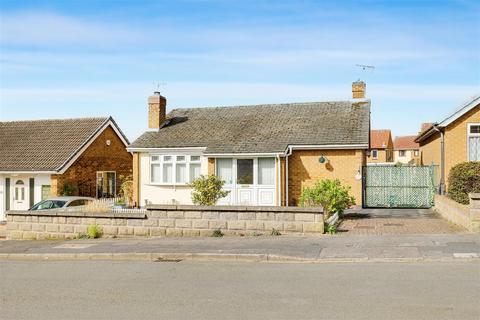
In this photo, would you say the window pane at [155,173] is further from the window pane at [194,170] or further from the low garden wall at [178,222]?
the low garden wall at [178,222]

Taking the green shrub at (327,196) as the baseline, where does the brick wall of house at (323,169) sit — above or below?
above

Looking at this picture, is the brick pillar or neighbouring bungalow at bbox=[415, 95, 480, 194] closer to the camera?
the brick pillar

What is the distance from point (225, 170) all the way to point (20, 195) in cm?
1235

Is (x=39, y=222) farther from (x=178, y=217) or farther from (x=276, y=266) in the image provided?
(x=276, y=266)

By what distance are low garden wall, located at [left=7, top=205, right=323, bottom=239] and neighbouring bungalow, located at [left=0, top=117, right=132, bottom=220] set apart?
1163 centimetres

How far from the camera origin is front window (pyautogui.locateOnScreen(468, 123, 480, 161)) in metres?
22.5

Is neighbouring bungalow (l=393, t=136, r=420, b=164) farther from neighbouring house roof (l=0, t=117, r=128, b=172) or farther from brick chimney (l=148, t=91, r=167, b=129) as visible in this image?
brick chimney (l=148, t=91, r=167, b=129)

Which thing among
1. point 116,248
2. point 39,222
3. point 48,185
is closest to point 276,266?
point 116,248

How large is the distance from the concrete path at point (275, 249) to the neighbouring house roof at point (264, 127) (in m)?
10.5

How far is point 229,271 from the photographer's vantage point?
1084cm

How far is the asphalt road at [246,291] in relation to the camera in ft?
24.5

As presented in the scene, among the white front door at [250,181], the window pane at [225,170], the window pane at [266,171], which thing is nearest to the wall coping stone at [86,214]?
the white front door at [250,181]

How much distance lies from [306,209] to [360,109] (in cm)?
1352

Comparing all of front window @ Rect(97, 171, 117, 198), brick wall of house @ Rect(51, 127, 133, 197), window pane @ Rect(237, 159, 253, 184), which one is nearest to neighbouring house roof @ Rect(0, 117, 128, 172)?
brick wall of house @ Rect(51, 127, 133, 197)
